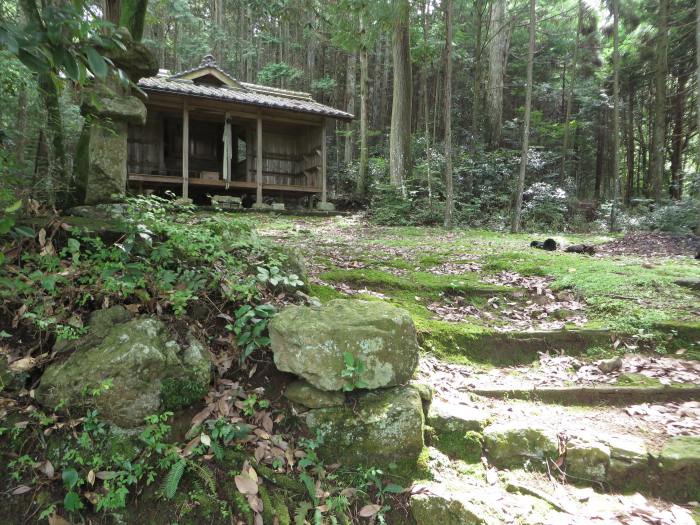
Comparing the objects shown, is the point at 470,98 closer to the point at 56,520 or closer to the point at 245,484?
the point at 245,484

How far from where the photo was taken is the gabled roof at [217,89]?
1163cm

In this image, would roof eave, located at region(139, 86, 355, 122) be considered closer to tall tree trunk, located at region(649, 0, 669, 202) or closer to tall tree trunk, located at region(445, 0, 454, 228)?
tall tree trunk, located at region(445, 0, 454, 228)

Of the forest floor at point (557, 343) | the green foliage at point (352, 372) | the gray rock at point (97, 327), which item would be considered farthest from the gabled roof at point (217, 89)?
the green foliage at point (352, 372)

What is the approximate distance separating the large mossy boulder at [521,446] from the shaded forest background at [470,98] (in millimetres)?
4067

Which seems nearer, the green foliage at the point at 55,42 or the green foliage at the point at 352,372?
the green foliage at the point at 55,42

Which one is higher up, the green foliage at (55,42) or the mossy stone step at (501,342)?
the green foliage at (55,42)

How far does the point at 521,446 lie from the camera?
2768 mm

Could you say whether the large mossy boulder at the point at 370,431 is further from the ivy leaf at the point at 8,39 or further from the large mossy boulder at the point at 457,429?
the ivy leaf at the point at 8,39

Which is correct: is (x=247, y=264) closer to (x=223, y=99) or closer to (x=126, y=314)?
(x=126, y=314)

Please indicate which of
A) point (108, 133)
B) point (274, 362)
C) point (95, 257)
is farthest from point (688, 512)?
point (108, 133)

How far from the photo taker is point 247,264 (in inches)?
135

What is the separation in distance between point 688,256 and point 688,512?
7534 mm

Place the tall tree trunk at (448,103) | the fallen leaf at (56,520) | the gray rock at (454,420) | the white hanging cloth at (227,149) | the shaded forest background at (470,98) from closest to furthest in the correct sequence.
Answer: the fallen leaf at (56,520) → the gray rock at (454,420) → the shaded forest background at (470,98) → the tall tree trunk at (448,103) → the white hanging cloth at (227,149)

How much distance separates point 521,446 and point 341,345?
141 cm
